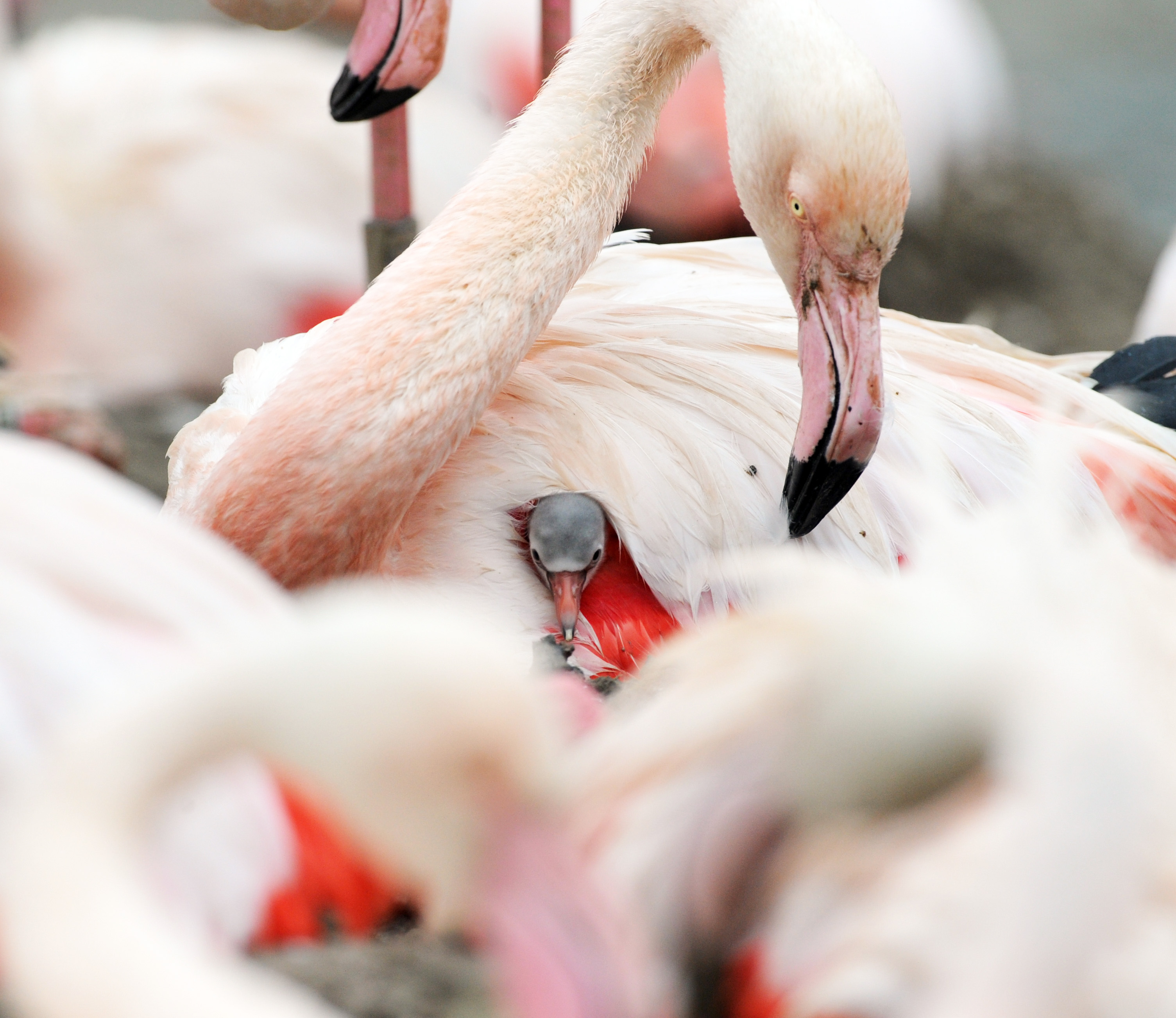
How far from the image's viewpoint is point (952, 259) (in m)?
4.11

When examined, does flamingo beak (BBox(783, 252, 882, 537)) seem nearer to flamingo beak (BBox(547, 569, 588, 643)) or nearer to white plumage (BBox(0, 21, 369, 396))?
flamingo beak (BBox(547, 569, 588, 643))

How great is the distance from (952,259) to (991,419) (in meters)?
2.11

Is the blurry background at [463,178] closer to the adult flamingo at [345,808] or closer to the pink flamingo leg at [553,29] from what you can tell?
the pink flamingo leg at [553,29]

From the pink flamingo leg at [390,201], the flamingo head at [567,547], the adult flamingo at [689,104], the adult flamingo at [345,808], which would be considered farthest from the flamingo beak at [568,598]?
the adult flamingo at [689,104]

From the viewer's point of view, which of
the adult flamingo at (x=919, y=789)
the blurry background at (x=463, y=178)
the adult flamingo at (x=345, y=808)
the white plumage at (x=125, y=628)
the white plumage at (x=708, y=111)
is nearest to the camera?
the adult flamingo at (x=345, y=808)

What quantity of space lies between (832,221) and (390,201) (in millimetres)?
1230

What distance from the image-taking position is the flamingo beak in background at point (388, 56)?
2021 millimetres

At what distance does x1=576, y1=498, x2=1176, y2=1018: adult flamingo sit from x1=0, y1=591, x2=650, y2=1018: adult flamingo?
0.63 feet

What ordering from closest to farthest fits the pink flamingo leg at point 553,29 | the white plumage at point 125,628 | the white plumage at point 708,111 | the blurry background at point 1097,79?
the white plumage at point 125,628 < the pink flamingo leg at point 553,29 < the white plumage at point 708,111 < the blurry background at point 1097,79

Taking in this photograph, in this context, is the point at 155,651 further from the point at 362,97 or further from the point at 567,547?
the point at 362,97

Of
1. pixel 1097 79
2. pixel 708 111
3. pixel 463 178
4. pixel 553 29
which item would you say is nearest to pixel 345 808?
pixel 553 29

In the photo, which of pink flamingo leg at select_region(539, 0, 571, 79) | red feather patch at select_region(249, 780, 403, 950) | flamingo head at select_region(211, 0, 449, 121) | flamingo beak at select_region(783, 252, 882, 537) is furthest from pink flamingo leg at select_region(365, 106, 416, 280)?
red feather patch at select_region(249, 780, 403, 950)

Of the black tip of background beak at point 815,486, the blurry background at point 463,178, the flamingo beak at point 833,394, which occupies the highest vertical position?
the flamingo beak at point 833,394

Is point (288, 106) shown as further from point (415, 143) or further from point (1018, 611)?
point (1018, 611)
